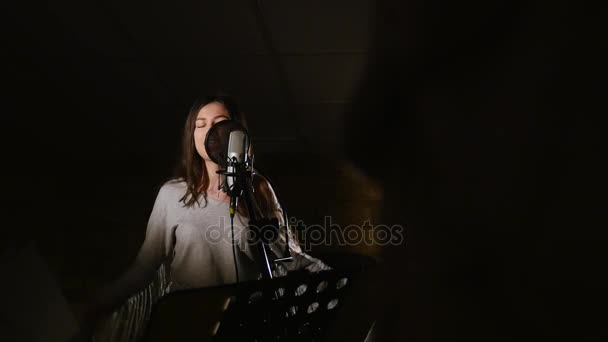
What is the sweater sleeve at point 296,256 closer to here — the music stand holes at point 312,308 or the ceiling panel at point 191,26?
the music stand holes at point 312,308

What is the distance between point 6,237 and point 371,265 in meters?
1.31

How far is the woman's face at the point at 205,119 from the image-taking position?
1230mm

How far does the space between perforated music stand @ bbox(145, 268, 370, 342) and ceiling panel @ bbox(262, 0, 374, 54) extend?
83 cm

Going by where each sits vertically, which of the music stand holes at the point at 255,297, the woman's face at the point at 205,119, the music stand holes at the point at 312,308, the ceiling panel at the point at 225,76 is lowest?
the music stand holes at the point at 312,308

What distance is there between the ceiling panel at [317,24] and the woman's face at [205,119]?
315mm

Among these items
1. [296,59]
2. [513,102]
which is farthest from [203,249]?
[513,102]

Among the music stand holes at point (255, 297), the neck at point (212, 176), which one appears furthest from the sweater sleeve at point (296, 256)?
the music stand holes at point (255, 297)

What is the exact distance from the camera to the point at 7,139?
1.53 meters

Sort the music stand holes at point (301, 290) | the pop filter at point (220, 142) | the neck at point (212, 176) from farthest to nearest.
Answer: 1. the neck at point (212, 176)
2. the pop filter at point (220, 142)
3. the music stand holes at point (301, 290)

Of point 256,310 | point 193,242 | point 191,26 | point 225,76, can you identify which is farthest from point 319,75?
point 256,310

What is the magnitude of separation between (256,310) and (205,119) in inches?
28.5

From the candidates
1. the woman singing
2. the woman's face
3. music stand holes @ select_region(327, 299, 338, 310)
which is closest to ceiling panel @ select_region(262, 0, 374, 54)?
the woman's face

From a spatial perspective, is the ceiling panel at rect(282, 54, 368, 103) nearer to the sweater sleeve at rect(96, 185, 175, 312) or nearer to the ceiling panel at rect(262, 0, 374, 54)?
the ceiling panel at rect(262, 0, 374, 54)

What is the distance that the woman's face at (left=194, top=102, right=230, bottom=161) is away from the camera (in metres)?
1.23
